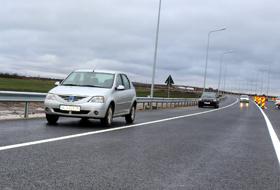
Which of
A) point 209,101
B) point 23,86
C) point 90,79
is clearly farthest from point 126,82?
point 23,86

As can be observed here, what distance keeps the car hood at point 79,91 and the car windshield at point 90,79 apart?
43 cm

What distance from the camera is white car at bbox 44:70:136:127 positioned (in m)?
12.7

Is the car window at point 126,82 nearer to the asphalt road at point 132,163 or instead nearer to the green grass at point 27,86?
the asphalt road at point 132,163

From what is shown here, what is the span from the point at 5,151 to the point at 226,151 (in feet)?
13.3

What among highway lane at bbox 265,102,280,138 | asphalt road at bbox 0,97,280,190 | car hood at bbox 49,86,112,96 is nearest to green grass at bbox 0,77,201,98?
highway lane at bbox 265,102,280,138

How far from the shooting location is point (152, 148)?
29.8 ft

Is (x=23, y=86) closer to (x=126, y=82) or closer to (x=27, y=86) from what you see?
(x=27, y=86)

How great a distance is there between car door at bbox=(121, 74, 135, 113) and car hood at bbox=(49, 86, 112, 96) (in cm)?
157

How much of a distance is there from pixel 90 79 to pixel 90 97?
1352 millimetres

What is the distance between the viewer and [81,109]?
1262 cm

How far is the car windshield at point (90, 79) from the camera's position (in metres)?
13.8

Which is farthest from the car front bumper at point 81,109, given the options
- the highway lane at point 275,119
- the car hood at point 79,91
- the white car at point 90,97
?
the highway lane at point 275,119

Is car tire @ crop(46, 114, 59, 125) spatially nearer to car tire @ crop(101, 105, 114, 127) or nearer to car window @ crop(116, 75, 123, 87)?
car tire @ crop(101, 105, 114, 127)

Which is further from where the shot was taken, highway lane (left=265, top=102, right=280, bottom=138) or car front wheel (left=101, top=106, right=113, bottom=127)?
highway lane (left=265, top=102, right=280, bottom=138)
